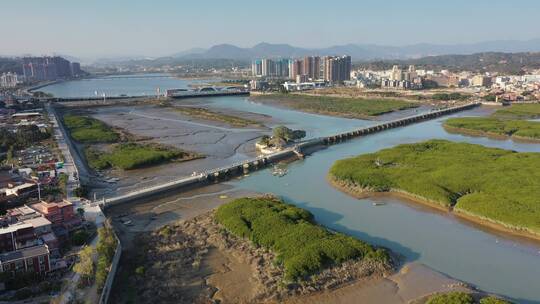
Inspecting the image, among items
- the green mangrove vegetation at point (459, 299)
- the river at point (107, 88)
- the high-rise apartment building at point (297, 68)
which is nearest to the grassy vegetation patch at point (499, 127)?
the green mangrove vegetation at point (459, 299)

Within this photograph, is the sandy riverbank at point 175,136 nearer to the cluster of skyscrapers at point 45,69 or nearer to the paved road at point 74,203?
the paved road at point 74,203

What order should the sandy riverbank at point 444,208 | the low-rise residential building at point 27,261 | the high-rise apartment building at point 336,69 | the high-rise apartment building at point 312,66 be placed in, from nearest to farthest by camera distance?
the low-rise residential building at point 27,261, the sandy riverbank at point 444,208, the high-rise apartment building at point 336,69, the high-rise apartment building at point 312,66

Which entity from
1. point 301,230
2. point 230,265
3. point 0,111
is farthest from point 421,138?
point 0,111

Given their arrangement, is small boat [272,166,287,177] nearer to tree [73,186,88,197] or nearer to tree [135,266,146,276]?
tree [73,186,88,197]

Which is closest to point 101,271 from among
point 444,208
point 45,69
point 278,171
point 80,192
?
point 80,192

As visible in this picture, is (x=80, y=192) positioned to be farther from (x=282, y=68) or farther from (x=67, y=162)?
(x=282, y=68)

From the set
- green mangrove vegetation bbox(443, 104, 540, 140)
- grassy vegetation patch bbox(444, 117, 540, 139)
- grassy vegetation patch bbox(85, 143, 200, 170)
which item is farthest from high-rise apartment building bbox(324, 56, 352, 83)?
grassy vegetation patch bbox(85, 143, 200, 170)

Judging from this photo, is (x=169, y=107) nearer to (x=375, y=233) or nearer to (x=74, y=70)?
(x=375, y=233)
